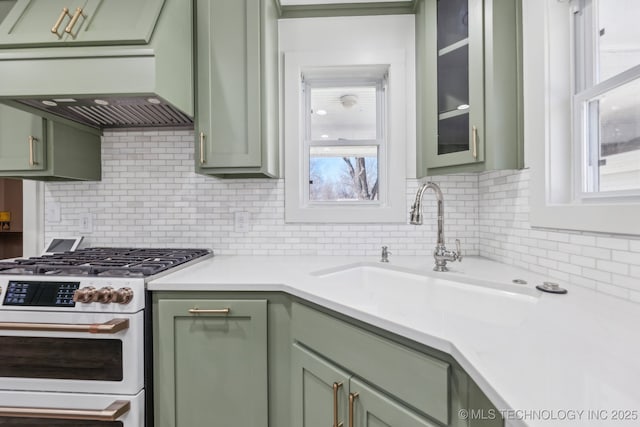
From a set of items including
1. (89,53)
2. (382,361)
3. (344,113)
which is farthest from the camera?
(344,113)

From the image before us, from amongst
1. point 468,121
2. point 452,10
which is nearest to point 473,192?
point 468,121

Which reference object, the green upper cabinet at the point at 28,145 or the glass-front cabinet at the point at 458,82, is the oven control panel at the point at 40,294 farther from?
the glass-front cabinet at the point at 458,82

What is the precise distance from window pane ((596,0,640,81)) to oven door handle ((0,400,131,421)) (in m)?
2.27

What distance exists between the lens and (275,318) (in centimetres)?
125

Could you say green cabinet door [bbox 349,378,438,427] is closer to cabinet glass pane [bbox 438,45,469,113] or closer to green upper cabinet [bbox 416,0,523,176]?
green upper cabinet [bbox 416,0,523,176]

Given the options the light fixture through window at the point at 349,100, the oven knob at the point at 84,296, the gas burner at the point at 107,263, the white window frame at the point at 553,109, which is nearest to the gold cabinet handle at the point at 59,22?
the gas burner at the point at 107,263

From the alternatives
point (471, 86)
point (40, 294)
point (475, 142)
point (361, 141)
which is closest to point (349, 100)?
point (361, 141)

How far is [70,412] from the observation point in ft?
3.84

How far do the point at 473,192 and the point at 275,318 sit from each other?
1.44 m

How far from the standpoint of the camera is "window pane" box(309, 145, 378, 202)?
6.57ft

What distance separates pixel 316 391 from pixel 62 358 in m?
1.05

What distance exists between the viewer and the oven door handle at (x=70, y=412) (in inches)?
45.4

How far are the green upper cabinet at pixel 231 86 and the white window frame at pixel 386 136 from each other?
30cm

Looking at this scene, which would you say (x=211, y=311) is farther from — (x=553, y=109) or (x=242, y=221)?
(x=553, y=109)
